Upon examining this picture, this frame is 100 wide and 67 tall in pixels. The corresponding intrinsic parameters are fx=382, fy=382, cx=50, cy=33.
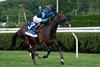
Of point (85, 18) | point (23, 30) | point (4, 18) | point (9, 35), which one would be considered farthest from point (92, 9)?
point (23, 30)

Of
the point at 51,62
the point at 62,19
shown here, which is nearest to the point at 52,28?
the point at 62,19

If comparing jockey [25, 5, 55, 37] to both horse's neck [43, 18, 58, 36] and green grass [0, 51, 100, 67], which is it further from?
green grass [0, 51, 100, 67]

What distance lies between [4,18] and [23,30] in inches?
1925

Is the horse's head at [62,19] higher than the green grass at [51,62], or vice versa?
the horse's head at [62,19]

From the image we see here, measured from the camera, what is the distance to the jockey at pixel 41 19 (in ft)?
36.9

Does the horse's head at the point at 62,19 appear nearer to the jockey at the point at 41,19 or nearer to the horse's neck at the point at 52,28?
the horse's neck at the point at 52,28

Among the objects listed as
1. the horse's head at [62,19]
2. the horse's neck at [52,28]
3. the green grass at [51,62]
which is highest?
the horse's head at [62,19]

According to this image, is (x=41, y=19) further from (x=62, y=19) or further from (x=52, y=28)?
(x=62, y=19)

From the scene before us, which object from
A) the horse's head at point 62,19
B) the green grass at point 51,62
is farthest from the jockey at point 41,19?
the green grass at point 51,62

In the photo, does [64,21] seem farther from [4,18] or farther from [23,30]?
[4,18]

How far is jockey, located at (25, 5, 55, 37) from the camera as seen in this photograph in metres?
11.3

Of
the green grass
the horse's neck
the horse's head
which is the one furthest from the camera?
the horse's neck

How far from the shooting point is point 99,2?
5112 cm

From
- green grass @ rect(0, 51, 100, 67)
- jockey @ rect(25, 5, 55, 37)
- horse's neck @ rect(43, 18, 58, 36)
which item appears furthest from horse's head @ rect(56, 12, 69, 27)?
green grass @ rect(0, 51, 100, 67)
